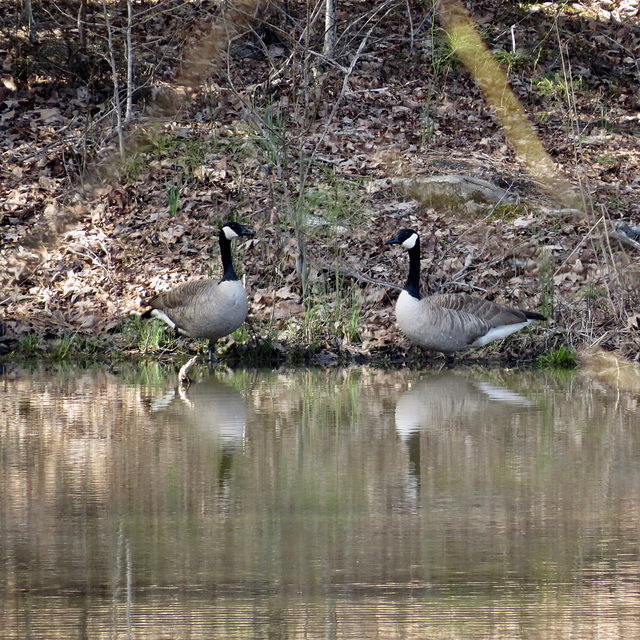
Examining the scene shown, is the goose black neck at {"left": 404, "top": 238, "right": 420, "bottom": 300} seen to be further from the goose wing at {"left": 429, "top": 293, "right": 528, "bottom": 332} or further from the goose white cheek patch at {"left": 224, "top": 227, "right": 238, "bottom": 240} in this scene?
the goose white cheek patch at {"left": 224, "top": 227, "right": 238, "bottom": 240}

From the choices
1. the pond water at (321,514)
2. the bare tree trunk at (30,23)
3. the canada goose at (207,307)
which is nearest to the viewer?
the pond water at (321,514)

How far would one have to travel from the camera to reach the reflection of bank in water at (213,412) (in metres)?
6.55

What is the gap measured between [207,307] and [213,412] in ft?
6.95

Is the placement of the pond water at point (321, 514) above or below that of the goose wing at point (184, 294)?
below

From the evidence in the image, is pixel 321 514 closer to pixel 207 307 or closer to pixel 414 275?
Answer: pixel 207 307

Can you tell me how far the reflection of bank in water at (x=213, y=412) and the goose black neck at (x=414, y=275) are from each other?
2.10m

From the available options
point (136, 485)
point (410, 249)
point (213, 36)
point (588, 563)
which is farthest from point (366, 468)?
point (213, 36)

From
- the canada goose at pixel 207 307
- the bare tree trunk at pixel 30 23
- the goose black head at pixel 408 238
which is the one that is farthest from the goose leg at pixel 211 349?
the bare tree trunk at pixel 30 23

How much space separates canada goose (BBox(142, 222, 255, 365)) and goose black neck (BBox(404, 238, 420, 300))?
158cm

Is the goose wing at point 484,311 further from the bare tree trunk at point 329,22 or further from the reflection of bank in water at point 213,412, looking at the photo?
the bare tree trunk at point 329,22

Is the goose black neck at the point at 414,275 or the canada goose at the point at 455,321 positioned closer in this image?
the canada goose at the point at 455,321

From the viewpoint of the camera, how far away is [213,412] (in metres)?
7.61

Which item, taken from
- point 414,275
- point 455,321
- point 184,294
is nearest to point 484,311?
point 455,321

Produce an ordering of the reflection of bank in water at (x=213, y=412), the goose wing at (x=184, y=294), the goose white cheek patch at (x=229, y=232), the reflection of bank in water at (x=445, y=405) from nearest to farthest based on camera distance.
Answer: the reflection of bank in water at (x=213, y=412) < the reflection of bank in water at (x=445, y=405) < the goose wing at (x=184, y=294) < the goose white cheek patch at (x=229, y=232)
